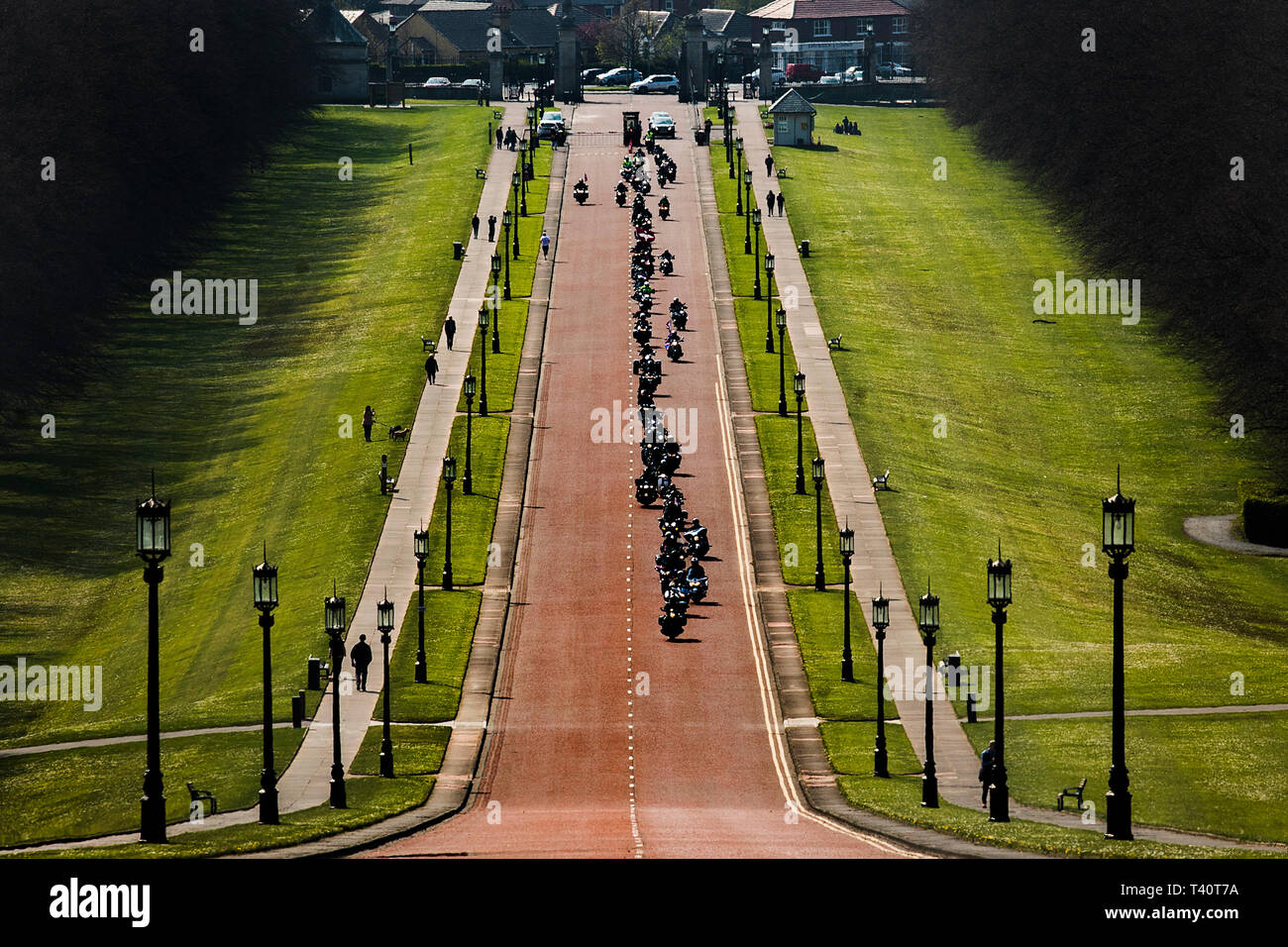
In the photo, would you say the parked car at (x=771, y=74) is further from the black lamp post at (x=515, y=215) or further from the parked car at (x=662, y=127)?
the black lamp post at (x=515, y=215)

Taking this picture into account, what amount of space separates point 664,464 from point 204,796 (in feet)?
109

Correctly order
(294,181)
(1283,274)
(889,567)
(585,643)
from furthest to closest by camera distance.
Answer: (294,181) < (1283,274) < (889,567) < (585,643)

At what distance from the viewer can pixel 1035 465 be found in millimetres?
86812

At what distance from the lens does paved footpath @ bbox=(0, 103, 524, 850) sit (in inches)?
1876

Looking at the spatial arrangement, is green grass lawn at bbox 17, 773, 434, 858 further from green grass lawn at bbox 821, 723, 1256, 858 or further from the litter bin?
green grass lawn at bbox 821, 723, 1256, 858

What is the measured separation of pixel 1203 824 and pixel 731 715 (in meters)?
14.5

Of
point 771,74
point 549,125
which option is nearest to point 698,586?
point 549,125

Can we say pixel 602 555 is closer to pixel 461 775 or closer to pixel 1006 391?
pixel 461 775

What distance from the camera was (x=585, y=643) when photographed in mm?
61406

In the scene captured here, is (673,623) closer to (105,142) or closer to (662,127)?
(105,142)

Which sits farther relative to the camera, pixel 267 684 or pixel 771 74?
pixel 771 74
